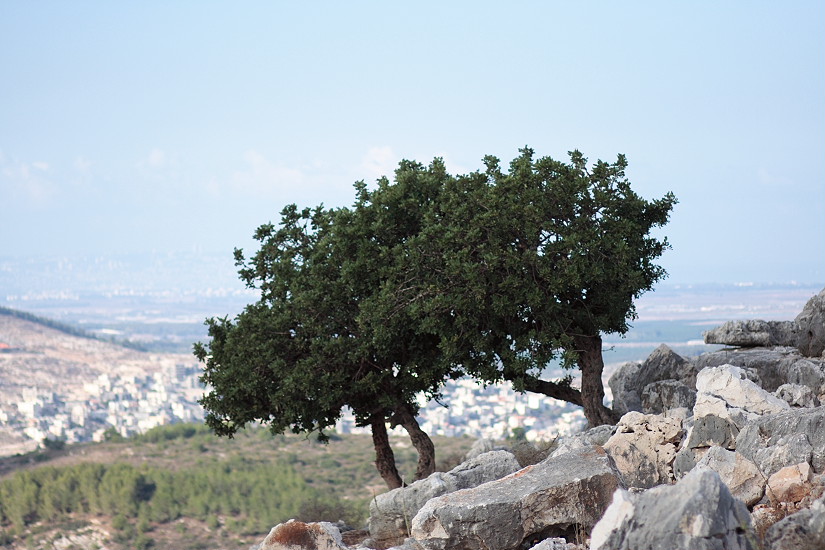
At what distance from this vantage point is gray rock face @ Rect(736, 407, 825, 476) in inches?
654

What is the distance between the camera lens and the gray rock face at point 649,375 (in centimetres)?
3078

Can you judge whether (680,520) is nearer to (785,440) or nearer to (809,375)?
(785,440)

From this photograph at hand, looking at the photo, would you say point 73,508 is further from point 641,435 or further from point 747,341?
point 641,435

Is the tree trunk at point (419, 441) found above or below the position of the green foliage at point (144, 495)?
above

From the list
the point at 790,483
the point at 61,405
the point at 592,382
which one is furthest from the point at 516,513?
the point at 61,405

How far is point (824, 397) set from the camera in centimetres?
2416

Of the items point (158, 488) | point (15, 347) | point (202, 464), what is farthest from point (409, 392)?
point (15, 347)

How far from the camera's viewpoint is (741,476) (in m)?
16.4

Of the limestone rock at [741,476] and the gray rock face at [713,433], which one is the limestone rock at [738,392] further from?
the limestone rock at [741,476]

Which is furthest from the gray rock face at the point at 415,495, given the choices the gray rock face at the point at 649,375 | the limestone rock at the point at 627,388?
the gray rock face at the point at 649,375

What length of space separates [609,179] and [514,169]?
275 cm

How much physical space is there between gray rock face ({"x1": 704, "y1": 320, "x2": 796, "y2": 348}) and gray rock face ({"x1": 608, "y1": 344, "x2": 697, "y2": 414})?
370 cm

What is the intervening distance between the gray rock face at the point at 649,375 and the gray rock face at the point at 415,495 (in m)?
8.90

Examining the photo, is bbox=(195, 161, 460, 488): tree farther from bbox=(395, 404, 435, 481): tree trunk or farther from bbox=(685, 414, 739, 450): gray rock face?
bbox=(685, 414, 739, 450): gray rock face
